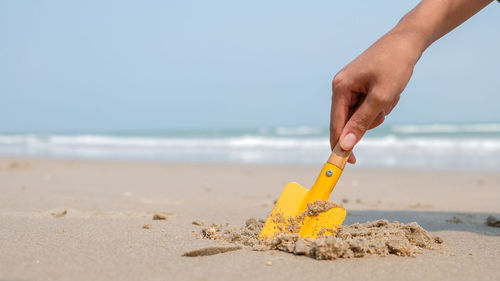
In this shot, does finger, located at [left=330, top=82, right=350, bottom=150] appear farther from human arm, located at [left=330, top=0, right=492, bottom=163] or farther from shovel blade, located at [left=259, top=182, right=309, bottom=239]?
shovel blade, located at [left=259, top=182, right=309, bottom=239]

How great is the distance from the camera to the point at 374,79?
5.70 ft

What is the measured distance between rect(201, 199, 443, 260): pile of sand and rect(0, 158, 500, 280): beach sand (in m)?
0.04

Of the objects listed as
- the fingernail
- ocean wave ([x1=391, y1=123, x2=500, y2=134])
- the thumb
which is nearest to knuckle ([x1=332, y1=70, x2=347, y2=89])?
the thumb

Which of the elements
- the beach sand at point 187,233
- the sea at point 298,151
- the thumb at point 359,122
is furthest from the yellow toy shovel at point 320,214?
the sea at point 298,151

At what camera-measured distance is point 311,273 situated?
1606mm

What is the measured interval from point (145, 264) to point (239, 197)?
2.78 meters

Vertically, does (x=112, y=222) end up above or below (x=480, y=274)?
below

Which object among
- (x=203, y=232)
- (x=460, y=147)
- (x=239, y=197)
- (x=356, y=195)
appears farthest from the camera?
(x=460, y=147)

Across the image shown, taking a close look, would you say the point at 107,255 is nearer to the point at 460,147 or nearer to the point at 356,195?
the point at 356,195

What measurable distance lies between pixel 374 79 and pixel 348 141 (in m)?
0.32

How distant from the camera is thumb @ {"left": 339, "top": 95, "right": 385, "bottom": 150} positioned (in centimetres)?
A: 177

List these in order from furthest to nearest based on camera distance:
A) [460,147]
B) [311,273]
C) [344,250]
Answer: [460,147] → [344,250] → [311,273]

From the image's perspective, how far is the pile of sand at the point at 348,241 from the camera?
1.76 metres

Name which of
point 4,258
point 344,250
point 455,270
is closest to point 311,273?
point 344,250
